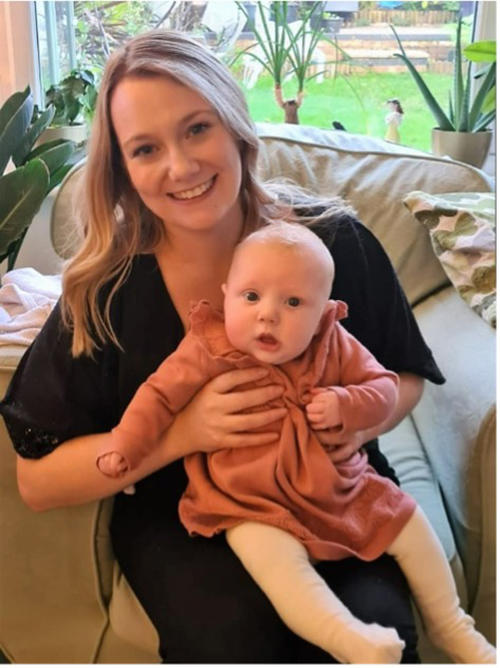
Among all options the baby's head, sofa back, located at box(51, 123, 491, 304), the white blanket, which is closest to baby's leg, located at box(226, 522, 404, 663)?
the baby's head

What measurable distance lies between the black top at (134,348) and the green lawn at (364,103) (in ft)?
4.03

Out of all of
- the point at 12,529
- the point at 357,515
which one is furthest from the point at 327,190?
the point at 12,529

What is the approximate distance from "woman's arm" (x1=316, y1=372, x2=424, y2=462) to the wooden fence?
1466 millimetres

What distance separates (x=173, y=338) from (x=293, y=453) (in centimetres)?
28

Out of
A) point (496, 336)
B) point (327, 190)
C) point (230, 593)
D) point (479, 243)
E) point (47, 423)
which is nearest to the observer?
point (230, 593)

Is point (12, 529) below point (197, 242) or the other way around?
below

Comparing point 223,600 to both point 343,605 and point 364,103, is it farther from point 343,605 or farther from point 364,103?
point 364,103

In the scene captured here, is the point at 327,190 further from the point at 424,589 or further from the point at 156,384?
the point at 424,589

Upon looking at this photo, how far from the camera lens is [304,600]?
3.16 feet

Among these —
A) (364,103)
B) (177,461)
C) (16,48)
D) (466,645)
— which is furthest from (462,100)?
(466,645)

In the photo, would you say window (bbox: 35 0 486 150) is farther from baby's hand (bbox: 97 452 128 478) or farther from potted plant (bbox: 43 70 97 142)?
baby's hand (bbox: 97 452 128 478)

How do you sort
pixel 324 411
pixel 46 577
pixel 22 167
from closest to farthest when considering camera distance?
pixel 324 411, pixel 46 577, pixel 22 167

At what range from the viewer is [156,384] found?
107cm

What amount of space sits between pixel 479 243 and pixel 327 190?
1.23 feet
